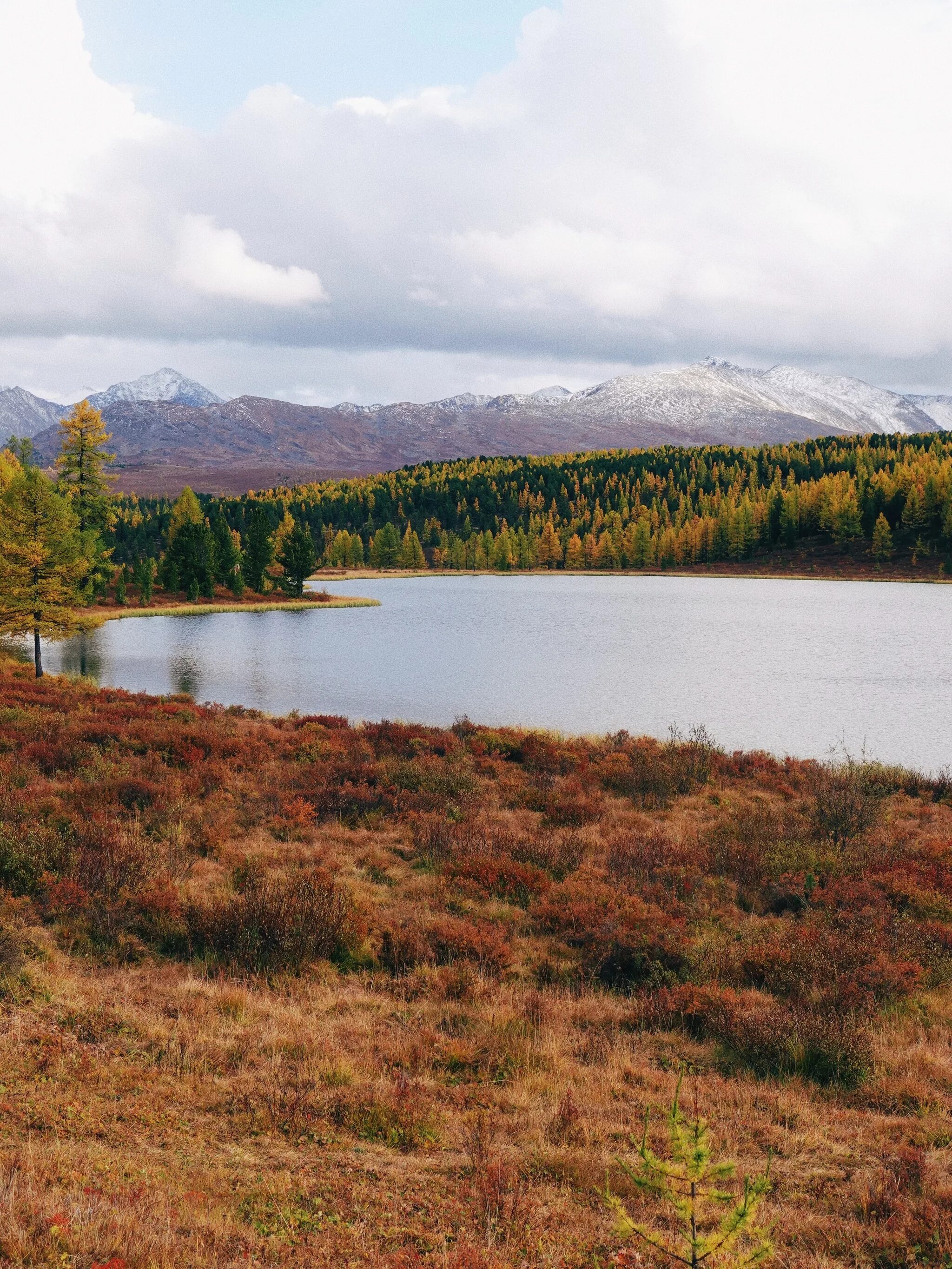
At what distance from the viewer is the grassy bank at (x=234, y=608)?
70.4 metres

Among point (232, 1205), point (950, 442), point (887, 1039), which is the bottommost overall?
point (887, 1039)

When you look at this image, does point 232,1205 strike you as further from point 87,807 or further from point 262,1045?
point 87,807

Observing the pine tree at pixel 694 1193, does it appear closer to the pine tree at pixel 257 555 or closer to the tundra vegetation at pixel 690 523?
the pine tree at pixel 257 555

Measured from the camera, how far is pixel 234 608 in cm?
7850

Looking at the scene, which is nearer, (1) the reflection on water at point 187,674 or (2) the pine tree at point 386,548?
(1) the reflection on water at point 187,674

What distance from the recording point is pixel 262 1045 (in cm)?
784

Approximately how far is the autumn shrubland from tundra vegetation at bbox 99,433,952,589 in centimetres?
8935

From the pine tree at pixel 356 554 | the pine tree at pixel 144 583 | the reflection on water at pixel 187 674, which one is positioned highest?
the pine tree at pixel 356 554

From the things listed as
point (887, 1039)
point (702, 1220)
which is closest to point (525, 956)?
point (887, 1039)

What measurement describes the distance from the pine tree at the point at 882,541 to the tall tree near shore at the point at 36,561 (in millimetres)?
125723

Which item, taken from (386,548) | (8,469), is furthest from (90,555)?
(386,548)

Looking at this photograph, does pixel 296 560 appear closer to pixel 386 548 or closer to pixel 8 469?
pixel 8 469

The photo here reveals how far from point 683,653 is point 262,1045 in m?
40.2

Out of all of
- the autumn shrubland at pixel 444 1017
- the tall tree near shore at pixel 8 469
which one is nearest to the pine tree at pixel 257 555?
the tall tree near shore at pixel 8 469
